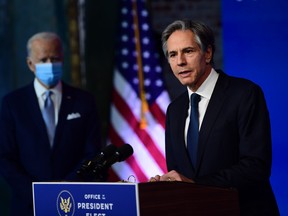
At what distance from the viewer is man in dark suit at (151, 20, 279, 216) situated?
296 centimetres

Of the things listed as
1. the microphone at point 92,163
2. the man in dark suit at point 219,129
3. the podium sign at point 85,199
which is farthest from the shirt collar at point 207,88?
the podium sign at point 85,199

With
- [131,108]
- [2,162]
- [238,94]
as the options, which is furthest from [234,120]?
[131,108]

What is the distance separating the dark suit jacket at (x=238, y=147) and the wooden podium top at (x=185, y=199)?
17 cm

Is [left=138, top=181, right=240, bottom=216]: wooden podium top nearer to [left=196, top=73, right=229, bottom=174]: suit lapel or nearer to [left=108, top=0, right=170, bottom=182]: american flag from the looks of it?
[left=196, top=73, right=229, bottom=174]: suit lapel

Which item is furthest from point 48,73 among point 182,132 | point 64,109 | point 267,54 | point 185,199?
point 185,199

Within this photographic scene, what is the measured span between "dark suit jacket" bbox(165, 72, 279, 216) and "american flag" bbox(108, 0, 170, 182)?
2630 mm

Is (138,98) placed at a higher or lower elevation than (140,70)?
lower

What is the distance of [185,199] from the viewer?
262cm

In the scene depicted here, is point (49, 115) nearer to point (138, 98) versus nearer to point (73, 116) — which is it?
point (73, 116)

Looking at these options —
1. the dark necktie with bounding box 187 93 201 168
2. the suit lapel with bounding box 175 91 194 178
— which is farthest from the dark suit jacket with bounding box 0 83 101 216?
the dark necktie with bounding box 187 93 201 168

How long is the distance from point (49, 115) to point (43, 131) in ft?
0.41

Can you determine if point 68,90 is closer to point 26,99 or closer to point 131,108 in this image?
point 26,99

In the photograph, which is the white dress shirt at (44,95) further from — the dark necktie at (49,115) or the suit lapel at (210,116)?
the suit lapel at (210,116)

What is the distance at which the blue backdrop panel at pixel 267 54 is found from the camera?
4367 mm
